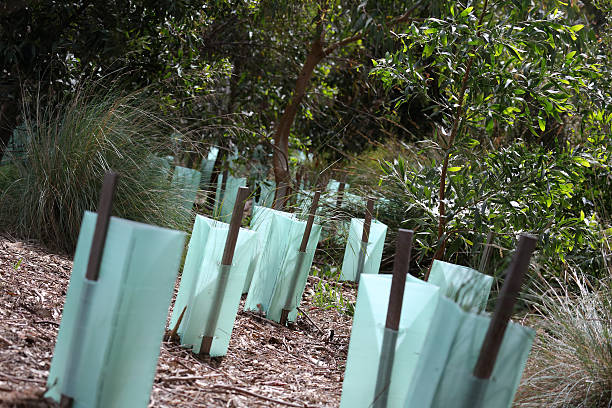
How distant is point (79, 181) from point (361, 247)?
1.88m

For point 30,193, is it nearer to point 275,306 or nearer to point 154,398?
point 275,306

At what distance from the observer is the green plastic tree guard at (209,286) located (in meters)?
2.68

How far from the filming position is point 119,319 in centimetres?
165

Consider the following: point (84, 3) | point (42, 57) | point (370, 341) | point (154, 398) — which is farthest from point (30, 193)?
point (370, 341)

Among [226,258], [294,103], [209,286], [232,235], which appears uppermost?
[294,103]

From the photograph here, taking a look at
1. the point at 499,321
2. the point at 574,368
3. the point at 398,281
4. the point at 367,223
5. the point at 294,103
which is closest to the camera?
the point at 499,321

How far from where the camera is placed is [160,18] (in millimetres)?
5016

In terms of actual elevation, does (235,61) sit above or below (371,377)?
above

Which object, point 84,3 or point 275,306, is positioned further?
point 84,3

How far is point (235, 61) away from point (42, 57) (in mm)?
2378

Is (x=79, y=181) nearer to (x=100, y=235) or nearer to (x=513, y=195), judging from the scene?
(x=100, y=235)

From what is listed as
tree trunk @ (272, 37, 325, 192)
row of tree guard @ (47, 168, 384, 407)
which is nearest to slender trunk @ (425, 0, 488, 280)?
row of tree guard @ (47, 168, 384, 407)

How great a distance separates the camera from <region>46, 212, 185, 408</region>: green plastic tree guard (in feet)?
5.37

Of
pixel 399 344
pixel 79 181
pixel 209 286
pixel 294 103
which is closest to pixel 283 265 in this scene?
pixel 209 286
